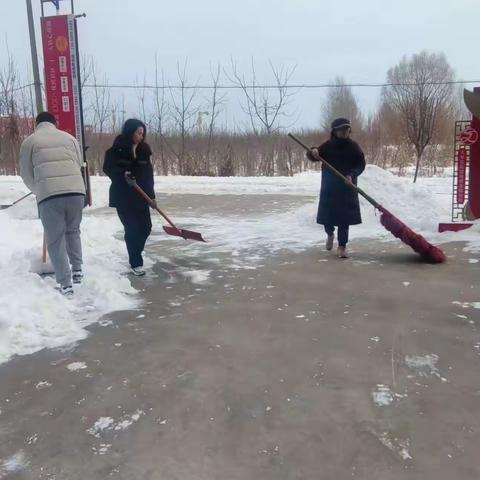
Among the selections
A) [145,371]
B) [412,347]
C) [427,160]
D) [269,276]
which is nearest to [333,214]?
[269,276]

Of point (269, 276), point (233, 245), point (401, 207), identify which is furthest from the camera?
point (401, 207)

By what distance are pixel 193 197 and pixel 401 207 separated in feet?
20.4

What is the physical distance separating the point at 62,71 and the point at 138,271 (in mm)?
6270

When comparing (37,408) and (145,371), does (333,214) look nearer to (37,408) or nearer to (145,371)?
(145,371)

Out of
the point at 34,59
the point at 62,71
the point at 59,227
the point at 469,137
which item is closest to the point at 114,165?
the point at 59,227

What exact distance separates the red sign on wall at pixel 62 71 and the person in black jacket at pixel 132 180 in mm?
5036

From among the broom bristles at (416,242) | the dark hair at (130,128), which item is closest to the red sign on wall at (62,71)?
the dark hair at (130,128)

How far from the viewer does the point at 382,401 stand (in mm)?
2758

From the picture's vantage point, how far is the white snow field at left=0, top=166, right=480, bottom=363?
3.79 m

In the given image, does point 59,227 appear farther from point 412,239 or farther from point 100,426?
point 412,239

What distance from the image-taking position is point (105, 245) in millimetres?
6398

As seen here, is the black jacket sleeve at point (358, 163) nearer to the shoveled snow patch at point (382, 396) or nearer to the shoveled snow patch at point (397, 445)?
the shoveled snow patch at point (382, 396)

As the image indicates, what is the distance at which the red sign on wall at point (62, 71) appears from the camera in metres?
9.93

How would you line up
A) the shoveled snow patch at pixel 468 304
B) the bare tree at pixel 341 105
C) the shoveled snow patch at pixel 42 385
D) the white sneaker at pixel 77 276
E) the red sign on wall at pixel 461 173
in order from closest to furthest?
1. the shoveled snow patch at pixel 42 385
2. the shoveled snow patch at pixel 468 304
3. the white sneaker at pixel 77 276
4. the red sign on wall at pixel 461 173
5. the bare tree at pixel 341 105
